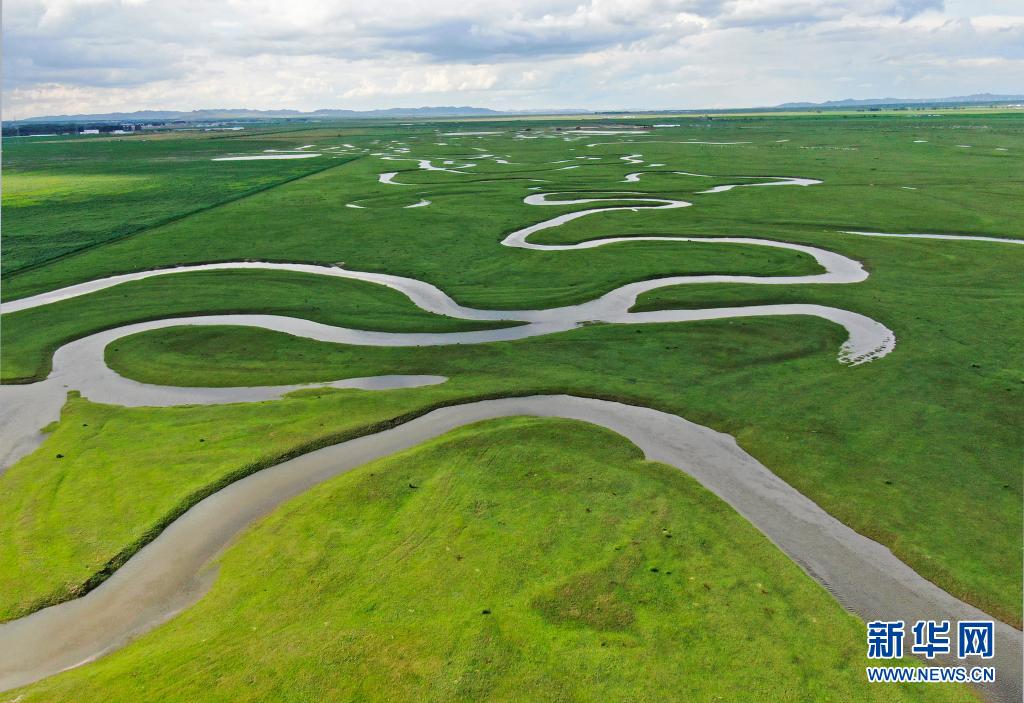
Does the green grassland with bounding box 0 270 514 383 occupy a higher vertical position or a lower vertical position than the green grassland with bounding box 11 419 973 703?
higher

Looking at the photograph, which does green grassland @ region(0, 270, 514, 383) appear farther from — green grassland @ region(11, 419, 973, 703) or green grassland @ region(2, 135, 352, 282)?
green grassland @ region(11, 419, 973, 703)

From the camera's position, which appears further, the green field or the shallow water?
the shallow water

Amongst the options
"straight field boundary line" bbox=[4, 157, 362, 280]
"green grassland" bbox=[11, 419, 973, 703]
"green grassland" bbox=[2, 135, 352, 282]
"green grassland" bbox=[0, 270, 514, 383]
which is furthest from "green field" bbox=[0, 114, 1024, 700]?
"green grassland" bbox=[2, 135, 352, 282]

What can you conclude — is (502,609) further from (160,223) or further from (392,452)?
(160,223)

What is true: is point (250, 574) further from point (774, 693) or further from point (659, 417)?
point (659, 417)

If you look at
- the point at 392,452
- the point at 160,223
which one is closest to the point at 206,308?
the point at 392,452

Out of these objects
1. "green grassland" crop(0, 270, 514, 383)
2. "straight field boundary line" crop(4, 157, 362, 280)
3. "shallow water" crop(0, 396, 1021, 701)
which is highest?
"straight field boundary line" crop(4, 157, 362, 280)

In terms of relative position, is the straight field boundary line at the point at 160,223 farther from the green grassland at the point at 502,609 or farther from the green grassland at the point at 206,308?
the green grassland at the point at 502,609
